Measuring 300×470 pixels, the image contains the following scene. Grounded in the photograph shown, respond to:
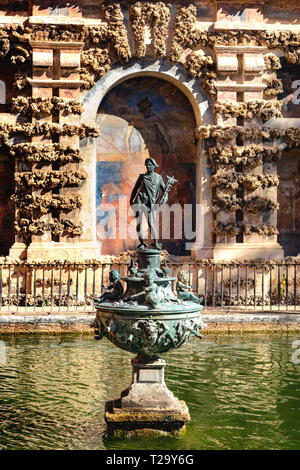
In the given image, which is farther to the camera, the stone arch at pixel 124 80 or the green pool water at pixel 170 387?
the stone arch at pixel 124 80

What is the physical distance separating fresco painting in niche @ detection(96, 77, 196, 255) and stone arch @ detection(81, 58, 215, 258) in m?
0.36

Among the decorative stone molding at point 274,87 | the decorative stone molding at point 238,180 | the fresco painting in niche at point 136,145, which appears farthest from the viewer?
the fresco painting in niche at point 136,145

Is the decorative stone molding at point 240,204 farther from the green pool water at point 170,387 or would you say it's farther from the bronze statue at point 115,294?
the bronze statue at point 115,294

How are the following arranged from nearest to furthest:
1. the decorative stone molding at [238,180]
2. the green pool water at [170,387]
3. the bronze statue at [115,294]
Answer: the green pool water at [170,387]
the bronze statue at [115,294]
the decorative stone molding at [238,180]

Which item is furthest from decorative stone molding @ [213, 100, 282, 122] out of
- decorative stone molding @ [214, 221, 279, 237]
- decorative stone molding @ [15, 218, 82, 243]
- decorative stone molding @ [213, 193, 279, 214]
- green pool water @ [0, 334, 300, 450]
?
→ green pool water @ [0, 334, 300, 450]

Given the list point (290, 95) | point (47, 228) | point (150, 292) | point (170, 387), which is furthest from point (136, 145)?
point (150, 292)

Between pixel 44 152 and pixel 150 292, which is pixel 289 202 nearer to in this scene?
pixel 44 152

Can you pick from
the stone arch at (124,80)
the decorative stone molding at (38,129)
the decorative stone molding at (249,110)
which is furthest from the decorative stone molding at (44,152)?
the decorative stone molding at (249,110)

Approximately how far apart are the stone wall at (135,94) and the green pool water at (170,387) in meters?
Answer: 4.42

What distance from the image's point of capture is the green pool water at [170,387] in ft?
20.4

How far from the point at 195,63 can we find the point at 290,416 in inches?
420

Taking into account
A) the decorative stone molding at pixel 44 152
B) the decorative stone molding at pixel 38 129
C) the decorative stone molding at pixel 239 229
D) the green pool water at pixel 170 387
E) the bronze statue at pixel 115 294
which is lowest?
the green pool water at pixel 170 387

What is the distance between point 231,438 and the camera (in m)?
6.29

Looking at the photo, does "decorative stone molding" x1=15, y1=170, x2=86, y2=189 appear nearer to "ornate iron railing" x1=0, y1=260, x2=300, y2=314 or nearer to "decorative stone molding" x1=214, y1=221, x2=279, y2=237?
"ornate iron railing" x1=0, y1=260, x2=300, y2=314
